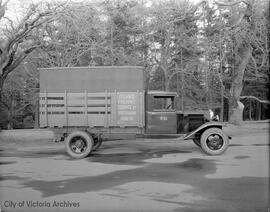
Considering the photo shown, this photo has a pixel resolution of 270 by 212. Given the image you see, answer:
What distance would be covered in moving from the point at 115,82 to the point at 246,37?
1154 cm

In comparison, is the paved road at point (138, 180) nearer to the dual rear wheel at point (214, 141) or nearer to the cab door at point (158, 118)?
the dual rear wheel at point (214, 141)

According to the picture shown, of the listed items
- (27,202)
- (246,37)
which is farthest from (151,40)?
(27,202)

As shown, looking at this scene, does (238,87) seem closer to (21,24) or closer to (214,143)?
(214,143)

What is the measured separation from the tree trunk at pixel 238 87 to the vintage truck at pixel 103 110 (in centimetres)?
1002

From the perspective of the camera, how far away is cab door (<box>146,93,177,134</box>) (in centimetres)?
943

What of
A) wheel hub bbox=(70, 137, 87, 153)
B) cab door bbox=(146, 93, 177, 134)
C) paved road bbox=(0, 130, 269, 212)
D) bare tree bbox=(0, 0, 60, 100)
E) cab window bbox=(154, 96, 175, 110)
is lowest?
paved road bbox=(0, 130, 269, 212)

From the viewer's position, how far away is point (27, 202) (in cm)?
517

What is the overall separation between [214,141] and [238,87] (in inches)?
434

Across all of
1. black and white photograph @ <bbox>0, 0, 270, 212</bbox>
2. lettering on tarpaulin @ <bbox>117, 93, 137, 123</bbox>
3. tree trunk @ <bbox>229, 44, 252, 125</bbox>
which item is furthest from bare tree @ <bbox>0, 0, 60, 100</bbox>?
tree trunk @ <bbox>229, 44, 252, 125</bbox>

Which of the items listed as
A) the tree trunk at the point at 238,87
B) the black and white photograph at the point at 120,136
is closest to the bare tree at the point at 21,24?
the black and white photograph at the point at 120,136

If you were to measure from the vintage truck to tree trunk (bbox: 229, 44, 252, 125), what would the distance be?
1002 cm

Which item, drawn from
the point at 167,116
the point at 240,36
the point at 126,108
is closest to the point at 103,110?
the point at 126,108

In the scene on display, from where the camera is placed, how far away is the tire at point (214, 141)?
913 cm

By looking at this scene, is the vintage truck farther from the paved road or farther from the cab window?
the paved road
